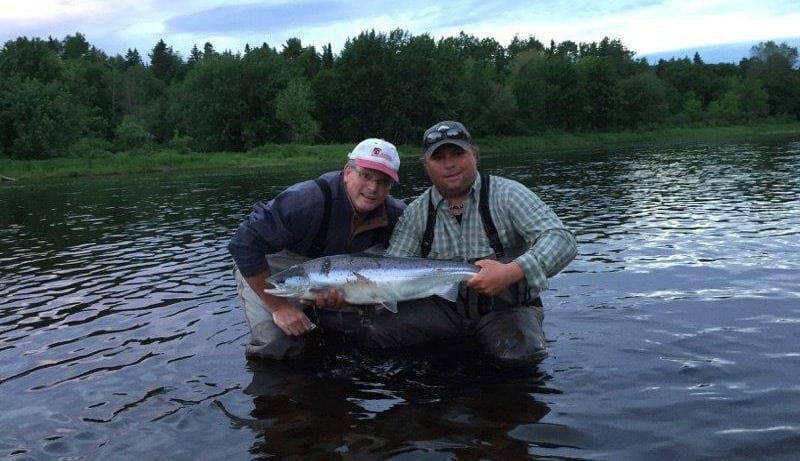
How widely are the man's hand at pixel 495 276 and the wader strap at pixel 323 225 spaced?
1.63 m

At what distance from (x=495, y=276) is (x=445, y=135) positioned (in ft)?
4.53

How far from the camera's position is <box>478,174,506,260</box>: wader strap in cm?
623

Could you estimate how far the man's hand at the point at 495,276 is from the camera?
18.4 feet

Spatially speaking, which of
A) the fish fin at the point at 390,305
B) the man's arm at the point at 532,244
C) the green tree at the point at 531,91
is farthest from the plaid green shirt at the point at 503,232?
the green tree at the point at 531,91

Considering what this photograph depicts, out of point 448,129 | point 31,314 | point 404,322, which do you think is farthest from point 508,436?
point 31,314

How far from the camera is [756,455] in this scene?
15.1ft

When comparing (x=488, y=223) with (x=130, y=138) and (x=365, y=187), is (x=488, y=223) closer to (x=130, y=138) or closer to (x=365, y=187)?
(x=365, y=187)

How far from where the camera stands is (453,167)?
6.15 m

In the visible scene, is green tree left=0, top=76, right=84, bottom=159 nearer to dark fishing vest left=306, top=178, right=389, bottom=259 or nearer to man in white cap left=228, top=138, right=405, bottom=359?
man in white cap left=228, top=138, right=405, bottom=359

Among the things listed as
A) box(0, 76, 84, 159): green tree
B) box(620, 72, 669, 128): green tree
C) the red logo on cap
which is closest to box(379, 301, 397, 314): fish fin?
the red logo on cap

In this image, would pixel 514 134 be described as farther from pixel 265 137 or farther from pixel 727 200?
pixel 727 200

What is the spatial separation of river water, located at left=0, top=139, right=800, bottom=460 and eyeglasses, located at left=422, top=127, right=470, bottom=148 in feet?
7.38

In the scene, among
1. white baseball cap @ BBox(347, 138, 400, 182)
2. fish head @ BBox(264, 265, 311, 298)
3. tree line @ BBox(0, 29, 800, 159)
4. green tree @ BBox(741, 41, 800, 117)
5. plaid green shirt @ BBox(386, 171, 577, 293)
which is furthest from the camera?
green tree @ BBox(741, 41, 800, 117)

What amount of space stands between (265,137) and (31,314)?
68137 millimetres
